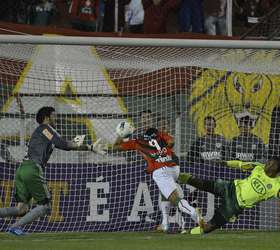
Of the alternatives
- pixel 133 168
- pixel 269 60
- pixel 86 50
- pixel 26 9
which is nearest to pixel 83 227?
pixel 133 168

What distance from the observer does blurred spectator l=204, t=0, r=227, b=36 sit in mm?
20891

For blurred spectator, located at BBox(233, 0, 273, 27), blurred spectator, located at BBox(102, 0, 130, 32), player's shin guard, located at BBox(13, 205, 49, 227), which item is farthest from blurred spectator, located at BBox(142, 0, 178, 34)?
player's shin guard, located at BBox(13, 205, 49, 227)

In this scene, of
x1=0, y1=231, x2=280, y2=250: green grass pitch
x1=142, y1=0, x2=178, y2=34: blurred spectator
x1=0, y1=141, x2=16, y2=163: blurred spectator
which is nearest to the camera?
x1=0, y1=231, x2=280, y2=250: green grass pitch

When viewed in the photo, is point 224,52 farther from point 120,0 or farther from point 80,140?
point 120,0

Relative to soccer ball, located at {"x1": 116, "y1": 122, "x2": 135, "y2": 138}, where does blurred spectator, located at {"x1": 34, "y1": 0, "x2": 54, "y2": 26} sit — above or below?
above

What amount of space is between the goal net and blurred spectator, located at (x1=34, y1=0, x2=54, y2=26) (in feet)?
11.6

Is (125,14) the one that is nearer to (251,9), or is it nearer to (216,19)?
(216,19)

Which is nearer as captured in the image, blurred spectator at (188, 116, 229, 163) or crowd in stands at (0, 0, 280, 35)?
blurred spectator at (188, 116, 229, 163)

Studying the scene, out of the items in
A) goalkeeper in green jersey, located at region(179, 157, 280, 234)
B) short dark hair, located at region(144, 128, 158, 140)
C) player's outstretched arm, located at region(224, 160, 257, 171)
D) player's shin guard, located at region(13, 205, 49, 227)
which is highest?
short dark hair, located at region(144, 128, 158, 140)

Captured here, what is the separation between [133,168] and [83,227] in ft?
4.08

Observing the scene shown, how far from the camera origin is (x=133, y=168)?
17.4 metres

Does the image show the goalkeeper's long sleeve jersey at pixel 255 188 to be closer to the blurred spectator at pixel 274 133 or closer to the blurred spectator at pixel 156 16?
the blurred spectator at pixel 274 133

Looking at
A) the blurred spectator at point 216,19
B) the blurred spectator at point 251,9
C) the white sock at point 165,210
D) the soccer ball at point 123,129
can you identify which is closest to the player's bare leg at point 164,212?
the white sock at point 165,210

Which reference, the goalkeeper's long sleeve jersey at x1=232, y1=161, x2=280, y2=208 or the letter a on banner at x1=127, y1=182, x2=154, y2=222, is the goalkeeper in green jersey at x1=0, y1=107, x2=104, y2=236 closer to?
the goalkeeper's long sleeve jersey at x1=232, y1=161, x2=280, y2=208
